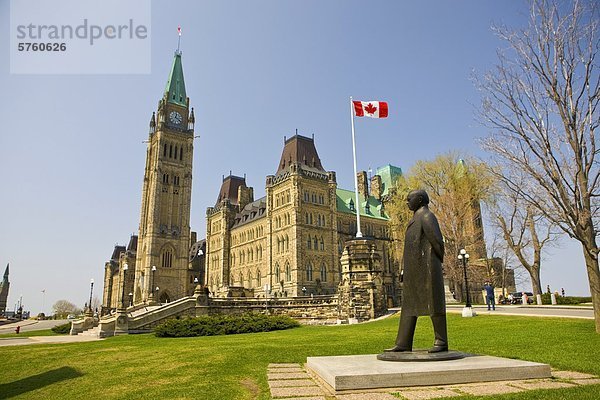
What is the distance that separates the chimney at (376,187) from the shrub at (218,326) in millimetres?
53647

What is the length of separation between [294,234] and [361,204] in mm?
20771

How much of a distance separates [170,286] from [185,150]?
86.0 feet

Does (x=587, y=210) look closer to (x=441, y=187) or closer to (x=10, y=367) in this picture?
(x=10, y=367)

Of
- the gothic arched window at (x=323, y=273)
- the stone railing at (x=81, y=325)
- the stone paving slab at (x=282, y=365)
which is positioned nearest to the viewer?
the stone paving slab at (x=282, y=365)

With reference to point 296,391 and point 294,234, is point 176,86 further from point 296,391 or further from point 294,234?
point 296,391

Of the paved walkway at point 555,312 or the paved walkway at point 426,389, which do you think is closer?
the paved walkway at point 426,389

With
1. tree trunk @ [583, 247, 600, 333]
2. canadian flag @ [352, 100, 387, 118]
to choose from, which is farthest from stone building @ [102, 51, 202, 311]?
tree trunk @ [583, 247, 600, 333]

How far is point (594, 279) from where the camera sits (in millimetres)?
13234

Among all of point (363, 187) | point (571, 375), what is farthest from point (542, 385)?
point (363, 187)

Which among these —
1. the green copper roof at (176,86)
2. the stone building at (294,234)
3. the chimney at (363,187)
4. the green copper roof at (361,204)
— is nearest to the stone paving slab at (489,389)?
the stone building at (294,234)

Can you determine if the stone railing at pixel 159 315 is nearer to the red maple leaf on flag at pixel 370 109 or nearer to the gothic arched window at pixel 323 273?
the red maple leaf on flag at pixel 370 109

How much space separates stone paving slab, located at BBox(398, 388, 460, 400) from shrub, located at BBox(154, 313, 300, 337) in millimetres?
18393

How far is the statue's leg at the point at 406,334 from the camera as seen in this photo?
759cm

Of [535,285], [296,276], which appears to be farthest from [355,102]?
[296,276]
